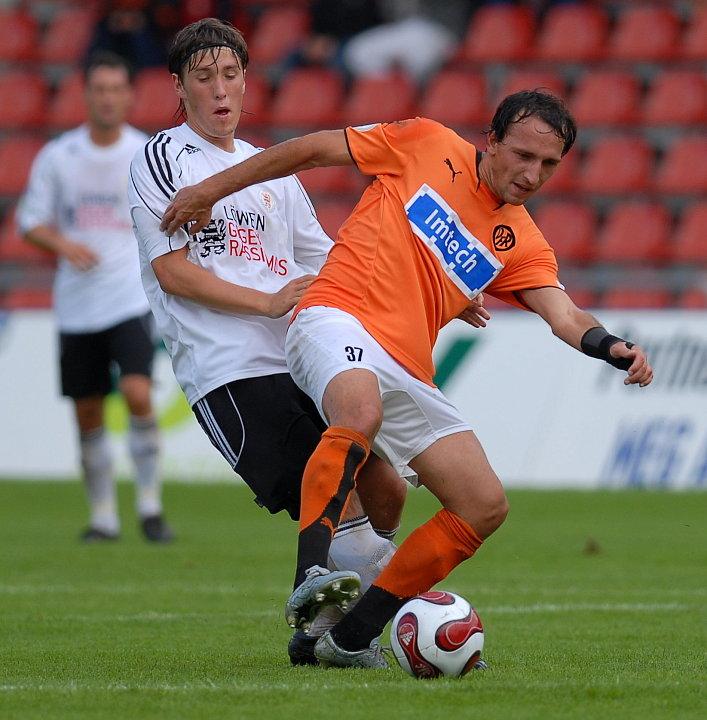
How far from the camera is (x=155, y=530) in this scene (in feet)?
32.1

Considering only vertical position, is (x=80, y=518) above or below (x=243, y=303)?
below

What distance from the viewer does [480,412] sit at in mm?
12695

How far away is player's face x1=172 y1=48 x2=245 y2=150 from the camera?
571cm

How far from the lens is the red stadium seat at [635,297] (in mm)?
13016

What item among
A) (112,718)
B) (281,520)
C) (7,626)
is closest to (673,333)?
(281,520)

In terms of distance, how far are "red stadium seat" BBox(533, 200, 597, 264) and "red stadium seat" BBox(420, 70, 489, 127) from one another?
5.07 feet

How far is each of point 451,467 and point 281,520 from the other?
20.1 ft

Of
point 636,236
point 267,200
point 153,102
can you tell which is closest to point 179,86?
point 267,200

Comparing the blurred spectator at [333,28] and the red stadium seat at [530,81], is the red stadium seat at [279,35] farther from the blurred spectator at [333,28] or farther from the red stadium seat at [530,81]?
the red stadium seat at [530,81]

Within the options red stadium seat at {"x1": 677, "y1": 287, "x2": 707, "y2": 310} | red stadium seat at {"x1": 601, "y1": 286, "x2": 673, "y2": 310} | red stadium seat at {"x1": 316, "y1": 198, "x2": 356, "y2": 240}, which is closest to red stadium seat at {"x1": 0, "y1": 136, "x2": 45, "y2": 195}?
red stadium seat at {"x1": 316, "y1": 198, "x2": 356, "y2": 240}

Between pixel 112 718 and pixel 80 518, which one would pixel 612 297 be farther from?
pixel 112 718

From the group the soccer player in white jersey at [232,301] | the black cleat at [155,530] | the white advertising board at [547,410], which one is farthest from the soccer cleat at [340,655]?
the white advertising board at [547,410]

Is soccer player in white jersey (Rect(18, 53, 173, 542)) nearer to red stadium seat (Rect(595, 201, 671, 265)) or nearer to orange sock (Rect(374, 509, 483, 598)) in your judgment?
orange sock (Rect(374, 509, 483, 598))

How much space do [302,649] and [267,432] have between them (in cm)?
76
